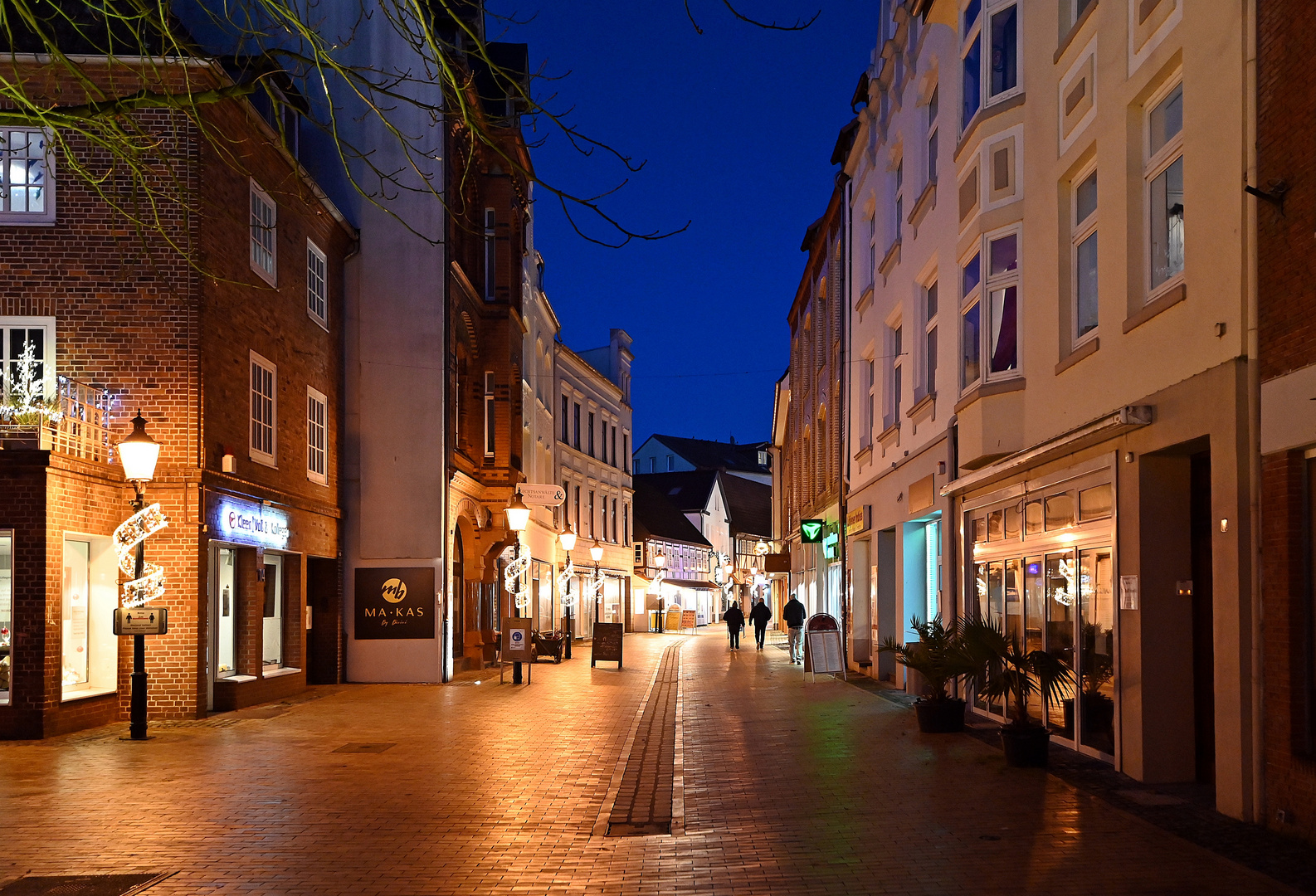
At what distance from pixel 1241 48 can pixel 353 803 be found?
8.71m

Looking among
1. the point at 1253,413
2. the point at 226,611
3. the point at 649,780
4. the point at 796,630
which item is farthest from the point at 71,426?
the point at 796,630

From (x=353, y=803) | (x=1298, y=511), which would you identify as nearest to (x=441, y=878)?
(x=353, y=803)

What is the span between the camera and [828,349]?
33062mm

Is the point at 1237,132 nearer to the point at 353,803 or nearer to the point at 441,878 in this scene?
the point at 441,878

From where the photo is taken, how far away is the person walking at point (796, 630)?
3092cm

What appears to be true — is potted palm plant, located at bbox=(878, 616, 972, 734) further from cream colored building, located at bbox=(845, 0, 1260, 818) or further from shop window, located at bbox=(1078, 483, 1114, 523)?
shop window, located at bbox=(1078, 483, 1114, 523)

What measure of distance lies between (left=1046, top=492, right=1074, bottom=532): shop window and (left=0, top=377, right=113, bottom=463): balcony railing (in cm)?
1155

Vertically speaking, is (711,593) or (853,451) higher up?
(853,451)

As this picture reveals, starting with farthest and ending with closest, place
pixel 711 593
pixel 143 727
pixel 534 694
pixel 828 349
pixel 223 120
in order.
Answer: pixel 711 593 < pixel 828 349 < pixel 534 694 < pixel 223 120 < pixel 143 727

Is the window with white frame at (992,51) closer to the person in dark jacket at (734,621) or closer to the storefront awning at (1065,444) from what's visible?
the storefront awning at (1065,444)

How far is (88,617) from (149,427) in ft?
8.71

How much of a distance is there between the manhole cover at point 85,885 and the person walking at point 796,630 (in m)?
22.6

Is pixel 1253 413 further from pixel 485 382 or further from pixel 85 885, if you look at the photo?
pixel 485 382

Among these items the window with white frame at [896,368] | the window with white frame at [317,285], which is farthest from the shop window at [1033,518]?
the window with white frame at [317,285]
